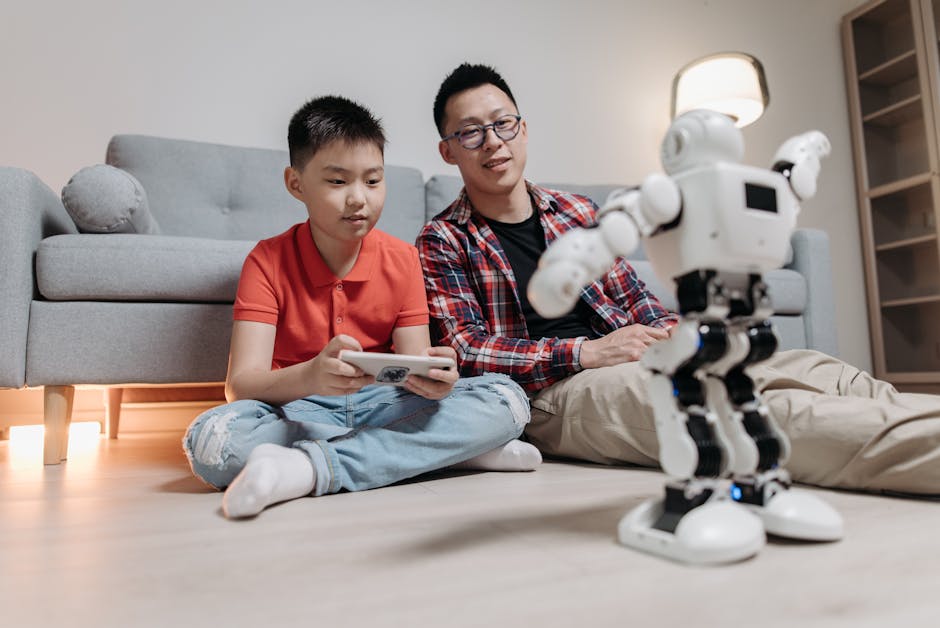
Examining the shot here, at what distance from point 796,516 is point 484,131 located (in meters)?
0.89

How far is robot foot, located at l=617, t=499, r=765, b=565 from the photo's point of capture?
52 centimetres

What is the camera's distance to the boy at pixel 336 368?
0.88m

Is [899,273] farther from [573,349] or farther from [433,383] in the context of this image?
[433,383]

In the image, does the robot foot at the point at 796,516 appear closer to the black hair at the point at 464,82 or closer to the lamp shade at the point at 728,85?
the black hair at the point at 464,82

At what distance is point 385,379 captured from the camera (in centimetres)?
85

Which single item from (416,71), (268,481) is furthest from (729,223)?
(416,71)

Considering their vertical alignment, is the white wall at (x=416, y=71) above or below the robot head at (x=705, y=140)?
above

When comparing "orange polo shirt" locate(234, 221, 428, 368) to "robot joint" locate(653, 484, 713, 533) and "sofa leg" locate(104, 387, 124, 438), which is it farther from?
"sofa leg" locate(104, 387, 124, 438)

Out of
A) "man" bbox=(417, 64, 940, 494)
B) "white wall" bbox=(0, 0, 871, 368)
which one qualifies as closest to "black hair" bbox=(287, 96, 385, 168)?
"man" bbox=(417, 64, 940, 494)

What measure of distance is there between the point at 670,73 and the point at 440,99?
2.04 m

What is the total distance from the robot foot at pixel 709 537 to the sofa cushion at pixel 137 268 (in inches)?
42.5

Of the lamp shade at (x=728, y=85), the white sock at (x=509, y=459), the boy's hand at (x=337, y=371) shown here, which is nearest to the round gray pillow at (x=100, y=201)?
the boy's hand at (x=337, y=371)

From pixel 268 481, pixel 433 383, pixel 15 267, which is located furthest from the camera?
pixel 15 267

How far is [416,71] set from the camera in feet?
8.34
